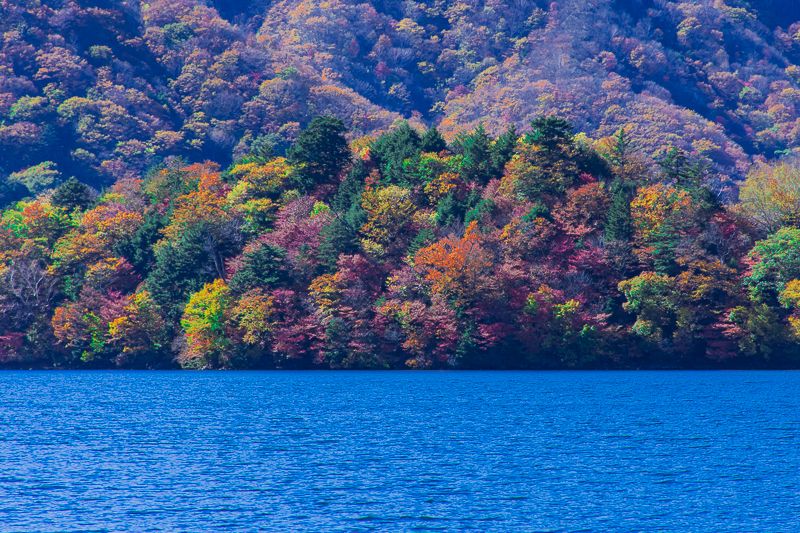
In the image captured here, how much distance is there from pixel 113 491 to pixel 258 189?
79.0 meters

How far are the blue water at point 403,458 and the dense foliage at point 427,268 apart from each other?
1895 cm

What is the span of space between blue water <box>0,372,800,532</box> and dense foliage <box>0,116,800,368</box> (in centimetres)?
1895

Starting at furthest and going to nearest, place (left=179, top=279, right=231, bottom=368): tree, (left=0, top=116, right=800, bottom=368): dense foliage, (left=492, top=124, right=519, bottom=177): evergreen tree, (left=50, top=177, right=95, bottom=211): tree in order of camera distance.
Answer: (left=50, top=177, right=95, bottom=211): tree < (left=492, top=124, right=519, bottom=177): evergreen tree < (left=179, top=279, right=231, bottom=368): tree < (left=0, top=116, right=800, bottom=368): dense foliage

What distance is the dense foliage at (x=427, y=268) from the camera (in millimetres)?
99188

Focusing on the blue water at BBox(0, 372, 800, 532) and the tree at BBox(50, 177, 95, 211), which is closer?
the blue water at BBox(0, 372, 800, 532)

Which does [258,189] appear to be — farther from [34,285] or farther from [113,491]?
[113,491]

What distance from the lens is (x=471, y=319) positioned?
9906 cm

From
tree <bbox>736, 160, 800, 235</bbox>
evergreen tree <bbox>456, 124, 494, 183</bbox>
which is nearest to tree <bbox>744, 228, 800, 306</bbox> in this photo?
tree <bbox>736, 160, 800, 235</bbox>

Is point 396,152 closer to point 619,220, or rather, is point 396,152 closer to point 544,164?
point 544,164

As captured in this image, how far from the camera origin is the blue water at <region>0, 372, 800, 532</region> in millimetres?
35938

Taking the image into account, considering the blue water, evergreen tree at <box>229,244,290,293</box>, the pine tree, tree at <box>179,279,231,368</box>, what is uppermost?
the pine tree

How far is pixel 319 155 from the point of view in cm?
11812

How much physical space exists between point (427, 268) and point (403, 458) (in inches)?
2114

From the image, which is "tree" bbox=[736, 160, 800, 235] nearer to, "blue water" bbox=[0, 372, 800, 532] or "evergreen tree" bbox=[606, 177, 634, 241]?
"evergreen tree" bbox=[606, 177, 634, 241]
